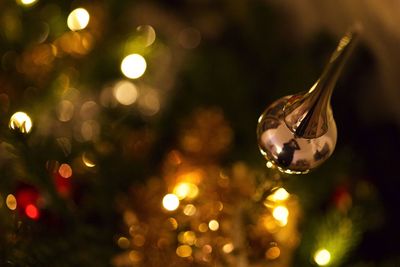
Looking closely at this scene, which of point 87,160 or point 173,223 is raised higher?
point 87,160

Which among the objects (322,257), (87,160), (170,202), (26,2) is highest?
(26,2)

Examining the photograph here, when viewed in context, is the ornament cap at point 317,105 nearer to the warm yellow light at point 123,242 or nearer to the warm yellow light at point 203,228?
the warm yellow light at point 203,228

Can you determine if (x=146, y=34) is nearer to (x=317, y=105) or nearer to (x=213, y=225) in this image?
(x=213, y=225)

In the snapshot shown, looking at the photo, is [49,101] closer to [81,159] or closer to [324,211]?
[81,159]

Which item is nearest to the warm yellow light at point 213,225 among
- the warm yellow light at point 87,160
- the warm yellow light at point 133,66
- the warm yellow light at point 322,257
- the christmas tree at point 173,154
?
the christmas tree at point 173,154

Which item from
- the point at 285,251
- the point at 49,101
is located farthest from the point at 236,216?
the point at 49,101

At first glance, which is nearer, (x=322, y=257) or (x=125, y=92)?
(x=322, y=257)

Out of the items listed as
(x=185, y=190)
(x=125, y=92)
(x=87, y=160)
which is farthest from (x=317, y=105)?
(x=125, y=92)
